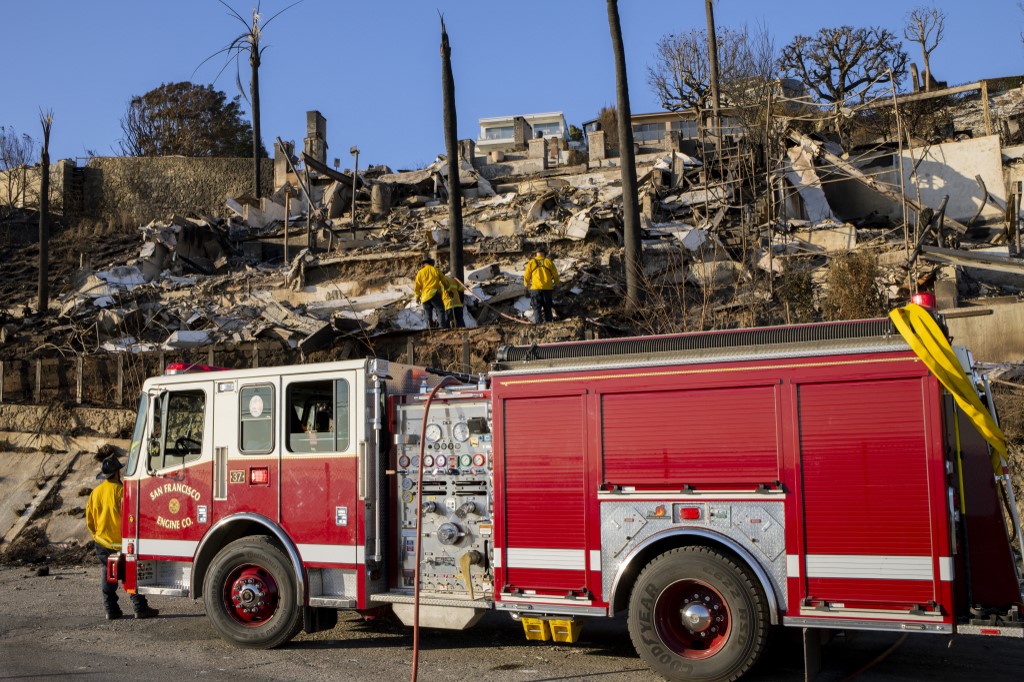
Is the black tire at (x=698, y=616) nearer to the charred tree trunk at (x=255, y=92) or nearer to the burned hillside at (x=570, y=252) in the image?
the burned hillside at (x=570, y=252)

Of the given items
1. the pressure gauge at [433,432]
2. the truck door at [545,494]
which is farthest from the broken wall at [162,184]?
the truck door at [545,494]

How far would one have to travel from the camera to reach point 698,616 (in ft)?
24.4

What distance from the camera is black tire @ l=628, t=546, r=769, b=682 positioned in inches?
285

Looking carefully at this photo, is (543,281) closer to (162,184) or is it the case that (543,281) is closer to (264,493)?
(264,493)

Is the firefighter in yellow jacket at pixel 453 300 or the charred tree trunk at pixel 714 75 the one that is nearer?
the firefighter in yellow jacket at pixel 453 300

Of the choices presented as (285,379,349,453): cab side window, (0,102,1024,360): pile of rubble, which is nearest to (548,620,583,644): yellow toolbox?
(285,379,349,453): cab side window

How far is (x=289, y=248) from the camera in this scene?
29.9 m

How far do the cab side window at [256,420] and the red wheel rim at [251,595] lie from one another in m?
1.15

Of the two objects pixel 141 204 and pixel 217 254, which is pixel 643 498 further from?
pixel 141 204

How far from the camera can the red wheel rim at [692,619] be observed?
24.4 feet

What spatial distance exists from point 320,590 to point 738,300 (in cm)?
1238

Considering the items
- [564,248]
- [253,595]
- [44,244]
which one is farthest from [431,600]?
[44,244]

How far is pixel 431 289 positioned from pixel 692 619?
11843 millimetres

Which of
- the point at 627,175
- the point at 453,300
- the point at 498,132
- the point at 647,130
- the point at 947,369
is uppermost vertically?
the point at 498,132
